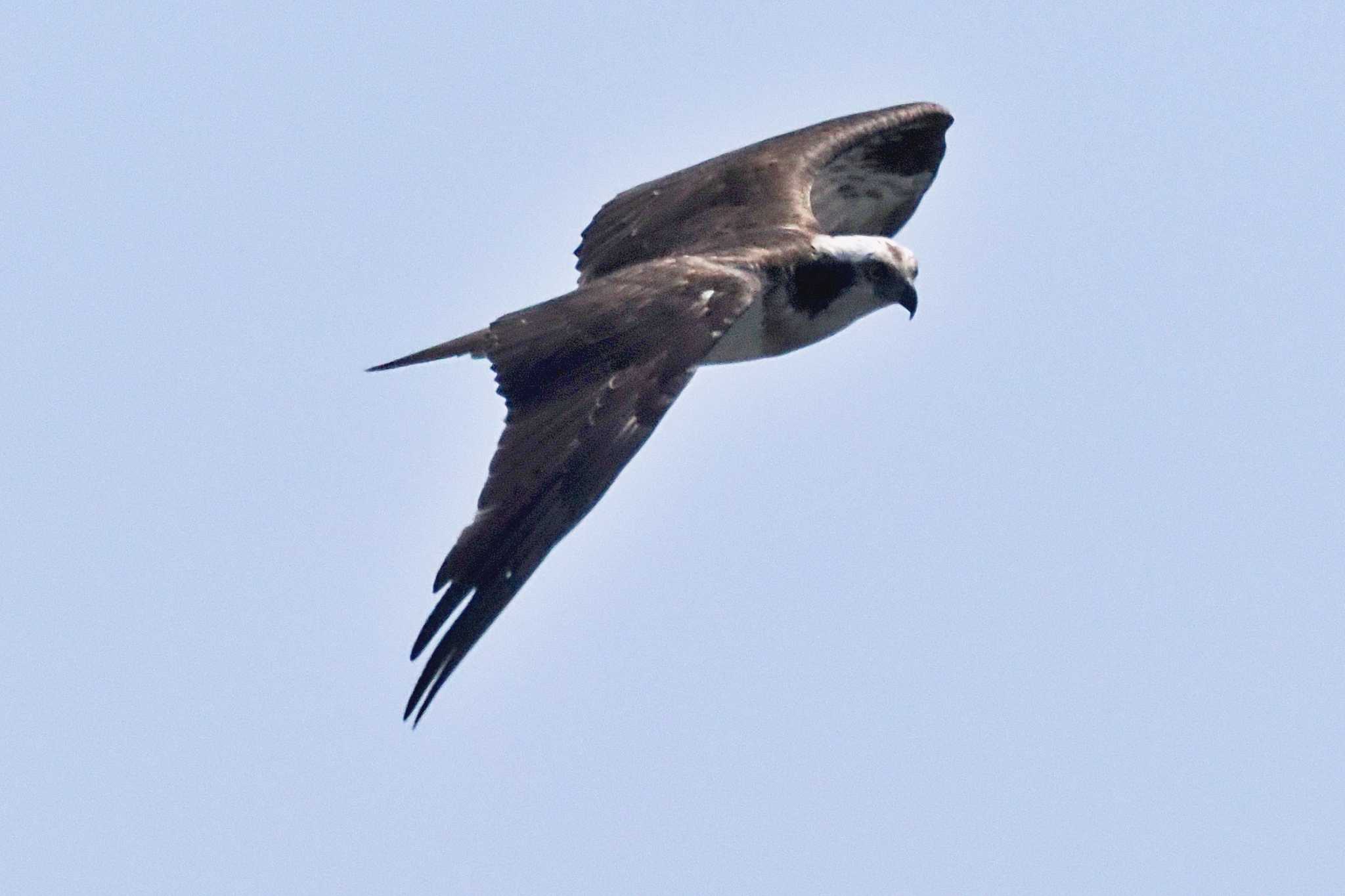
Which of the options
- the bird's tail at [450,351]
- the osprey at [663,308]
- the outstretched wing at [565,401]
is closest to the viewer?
the outstretched wing at [565,401]

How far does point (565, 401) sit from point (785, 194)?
176 inches

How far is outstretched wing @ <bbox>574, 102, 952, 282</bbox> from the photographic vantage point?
52.3 ft

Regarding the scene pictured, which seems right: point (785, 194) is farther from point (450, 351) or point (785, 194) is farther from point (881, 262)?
point (450, 351)

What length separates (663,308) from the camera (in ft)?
43.3

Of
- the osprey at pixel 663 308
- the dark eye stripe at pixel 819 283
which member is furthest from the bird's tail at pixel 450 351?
the dark eye stripe at pixel 819 283

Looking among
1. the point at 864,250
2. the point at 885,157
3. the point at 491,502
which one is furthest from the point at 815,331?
the point at 491,502

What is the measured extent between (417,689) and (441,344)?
4082 mm

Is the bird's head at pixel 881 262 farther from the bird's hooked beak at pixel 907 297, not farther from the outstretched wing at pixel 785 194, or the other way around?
the outstretched wing at pixel 785 194

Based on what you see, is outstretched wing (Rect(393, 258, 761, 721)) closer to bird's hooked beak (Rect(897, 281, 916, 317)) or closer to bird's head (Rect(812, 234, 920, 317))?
bird's head (Rect(812, 234, 920, 317))

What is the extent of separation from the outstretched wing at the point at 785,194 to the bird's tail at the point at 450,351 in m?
1.82

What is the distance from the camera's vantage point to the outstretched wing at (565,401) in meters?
10.7

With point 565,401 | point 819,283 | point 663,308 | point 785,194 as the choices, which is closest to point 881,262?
point 819,283

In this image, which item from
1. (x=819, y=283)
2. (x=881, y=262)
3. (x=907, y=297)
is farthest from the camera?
(x=907, y=297)

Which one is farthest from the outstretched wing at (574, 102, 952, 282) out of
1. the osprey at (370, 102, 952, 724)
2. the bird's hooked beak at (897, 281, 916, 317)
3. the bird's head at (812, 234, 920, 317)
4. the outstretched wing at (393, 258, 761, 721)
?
the outstretched wing at (393, 258, 761, 721)
